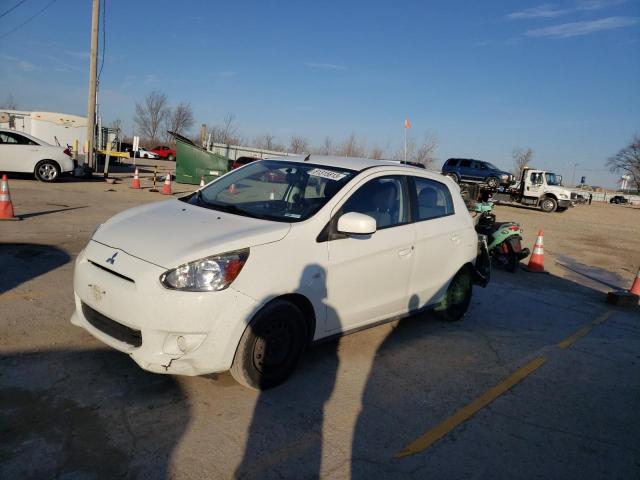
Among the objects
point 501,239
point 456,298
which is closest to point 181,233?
point 456,298

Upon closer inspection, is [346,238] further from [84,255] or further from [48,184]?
[48,184]

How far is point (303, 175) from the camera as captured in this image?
4.52 meters

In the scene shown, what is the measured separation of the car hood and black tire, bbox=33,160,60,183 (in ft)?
45.8

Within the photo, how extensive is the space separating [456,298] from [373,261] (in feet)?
6.38

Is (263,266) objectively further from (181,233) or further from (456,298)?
(456,298)

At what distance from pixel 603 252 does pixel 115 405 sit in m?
14.4

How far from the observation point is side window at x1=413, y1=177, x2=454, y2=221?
502cm

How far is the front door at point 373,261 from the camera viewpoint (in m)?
4.00

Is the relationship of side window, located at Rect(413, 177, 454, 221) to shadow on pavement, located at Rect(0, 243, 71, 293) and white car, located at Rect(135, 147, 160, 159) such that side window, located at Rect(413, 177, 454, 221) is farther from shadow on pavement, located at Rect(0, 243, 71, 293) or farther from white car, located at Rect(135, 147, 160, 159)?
white car, located at Rect(135, 147, 160, 159)

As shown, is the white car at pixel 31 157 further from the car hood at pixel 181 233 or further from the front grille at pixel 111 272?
the front grille at pixel 111 272

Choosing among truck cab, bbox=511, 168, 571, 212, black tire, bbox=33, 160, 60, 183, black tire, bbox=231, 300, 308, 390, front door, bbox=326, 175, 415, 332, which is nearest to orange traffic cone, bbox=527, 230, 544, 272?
front door, bbox=326, 175, 415, 332

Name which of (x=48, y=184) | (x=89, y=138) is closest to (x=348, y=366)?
(x=48, y=184)

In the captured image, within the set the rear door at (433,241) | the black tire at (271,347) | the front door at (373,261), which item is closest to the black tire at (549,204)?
the rear door at (433,241)

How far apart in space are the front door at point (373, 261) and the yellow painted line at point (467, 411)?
109 centimetres
